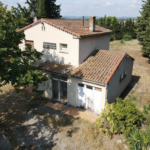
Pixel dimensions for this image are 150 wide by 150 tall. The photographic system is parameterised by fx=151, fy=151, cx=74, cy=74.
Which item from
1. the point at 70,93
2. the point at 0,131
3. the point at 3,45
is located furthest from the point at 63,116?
the point at 3,45

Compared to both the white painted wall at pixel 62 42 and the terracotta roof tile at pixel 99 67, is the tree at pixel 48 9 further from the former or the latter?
the terracotta roof tile at pixel 99 67

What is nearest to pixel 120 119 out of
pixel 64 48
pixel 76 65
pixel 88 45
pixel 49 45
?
pixel 76 65

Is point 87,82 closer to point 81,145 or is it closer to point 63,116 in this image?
point 63,116

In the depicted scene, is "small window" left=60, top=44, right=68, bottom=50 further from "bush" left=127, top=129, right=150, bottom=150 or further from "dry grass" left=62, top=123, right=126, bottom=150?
"bush" left=127, top=129, right=150, bottom=150

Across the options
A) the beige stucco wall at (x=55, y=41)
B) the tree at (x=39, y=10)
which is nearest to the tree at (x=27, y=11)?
the tree at (x=39, y=10)

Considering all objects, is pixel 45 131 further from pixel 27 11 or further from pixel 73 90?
pixel 27 11

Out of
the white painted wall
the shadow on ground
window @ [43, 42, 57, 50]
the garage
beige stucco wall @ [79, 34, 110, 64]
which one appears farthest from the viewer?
window @ [43, 42, 57, 50]

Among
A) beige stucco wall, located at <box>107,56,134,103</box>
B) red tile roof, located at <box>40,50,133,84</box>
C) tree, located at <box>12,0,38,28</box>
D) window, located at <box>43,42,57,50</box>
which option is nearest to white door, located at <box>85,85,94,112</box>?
red tile roof, located at <box>40,50,133,84</box>
